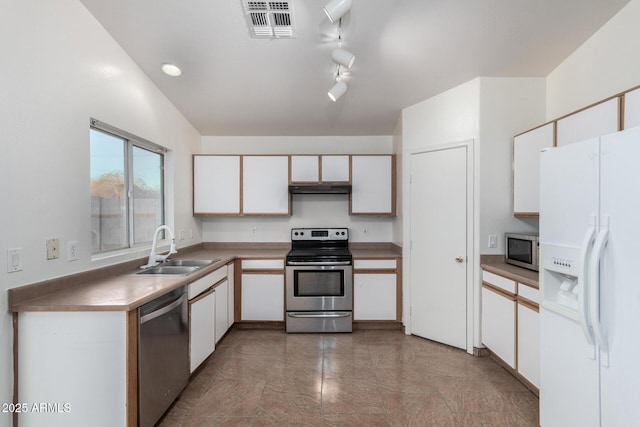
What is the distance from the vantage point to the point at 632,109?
1592 millimetres

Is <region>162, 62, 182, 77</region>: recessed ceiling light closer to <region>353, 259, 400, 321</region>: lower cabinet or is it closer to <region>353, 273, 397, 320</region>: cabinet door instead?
<region>353, 259, 400, 321</region>: lower cabinet

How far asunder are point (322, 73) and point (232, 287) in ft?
8.11

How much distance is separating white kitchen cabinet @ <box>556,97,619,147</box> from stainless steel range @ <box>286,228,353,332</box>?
2.19 m

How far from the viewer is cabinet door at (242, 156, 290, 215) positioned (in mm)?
3750

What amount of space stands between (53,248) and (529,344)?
10.6 ft

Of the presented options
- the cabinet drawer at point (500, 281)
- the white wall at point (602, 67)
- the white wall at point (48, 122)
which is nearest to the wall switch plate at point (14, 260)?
the white wall at point (48, 122)

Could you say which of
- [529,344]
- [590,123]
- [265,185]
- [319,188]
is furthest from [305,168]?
[529,344]

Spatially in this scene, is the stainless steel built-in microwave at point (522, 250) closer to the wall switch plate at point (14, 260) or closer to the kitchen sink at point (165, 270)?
the kitchen sink at point (165, 270)

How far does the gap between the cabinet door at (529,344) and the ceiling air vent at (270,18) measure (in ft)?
9.09

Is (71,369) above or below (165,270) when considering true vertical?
below

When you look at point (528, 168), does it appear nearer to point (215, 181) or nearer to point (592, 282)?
point (592, 282)

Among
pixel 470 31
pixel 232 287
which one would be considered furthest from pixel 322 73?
pixel 232 287

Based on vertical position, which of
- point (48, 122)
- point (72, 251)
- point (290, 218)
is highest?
point (48, 122)

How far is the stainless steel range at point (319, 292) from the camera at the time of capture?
3.33m
